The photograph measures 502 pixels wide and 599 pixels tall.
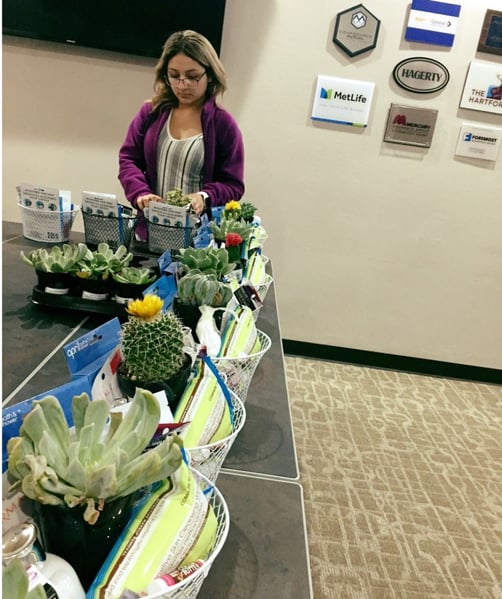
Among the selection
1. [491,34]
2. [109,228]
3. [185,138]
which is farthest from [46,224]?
[491,34]

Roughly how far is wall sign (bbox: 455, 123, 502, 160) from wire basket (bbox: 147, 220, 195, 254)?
2082 millimetres

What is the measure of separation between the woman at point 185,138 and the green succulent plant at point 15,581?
1.53m

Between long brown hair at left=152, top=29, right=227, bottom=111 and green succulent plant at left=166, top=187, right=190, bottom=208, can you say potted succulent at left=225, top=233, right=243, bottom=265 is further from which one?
long brown hair at left=152, top=29, right=227, bottom=111

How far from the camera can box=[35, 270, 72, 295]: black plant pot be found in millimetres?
1132

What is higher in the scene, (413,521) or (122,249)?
(122,249)

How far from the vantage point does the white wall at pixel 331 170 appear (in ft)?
8.89

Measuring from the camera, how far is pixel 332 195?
9.82 ft

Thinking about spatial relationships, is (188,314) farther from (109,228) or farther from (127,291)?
(109,228)

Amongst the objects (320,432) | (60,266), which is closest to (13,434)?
(60,266)

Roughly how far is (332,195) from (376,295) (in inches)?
29.2

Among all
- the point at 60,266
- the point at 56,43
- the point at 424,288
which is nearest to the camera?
the point at 60,266

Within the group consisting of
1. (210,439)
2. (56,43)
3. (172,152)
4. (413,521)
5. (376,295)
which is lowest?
(413,521)

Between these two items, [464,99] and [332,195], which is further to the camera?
[332,195]

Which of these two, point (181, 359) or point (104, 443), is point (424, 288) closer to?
point (181, 359)
